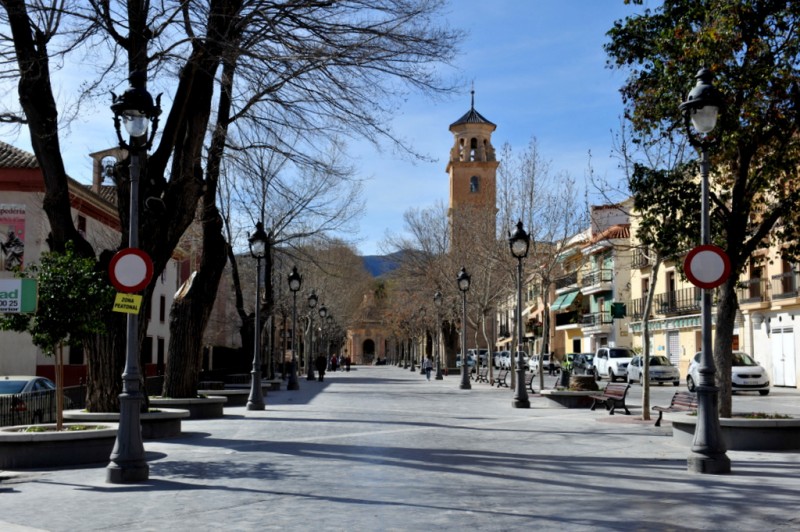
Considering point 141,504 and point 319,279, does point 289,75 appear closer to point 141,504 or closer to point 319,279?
point 141,504

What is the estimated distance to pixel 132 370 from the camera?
10.7 metres

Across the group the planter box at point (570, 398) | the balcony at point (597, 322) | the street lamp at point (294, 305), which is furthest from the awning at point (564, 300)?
the planter box at point (570, 398)

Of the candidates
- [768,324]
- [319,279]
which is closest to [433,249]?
[319,279]

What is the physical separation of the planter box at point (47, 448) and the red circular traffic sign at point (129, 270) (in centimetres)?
245

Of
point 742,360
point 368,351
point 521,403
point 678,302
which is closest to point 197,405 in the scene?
point 521,403

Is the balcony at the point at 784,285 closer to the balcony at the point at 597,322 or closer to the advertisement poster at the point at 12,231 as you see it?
the balcony at the point at 597,322

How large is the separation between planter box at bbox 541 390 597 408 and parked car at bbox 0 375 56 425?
506 inches

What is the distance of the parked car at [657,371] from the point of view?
39812 mm

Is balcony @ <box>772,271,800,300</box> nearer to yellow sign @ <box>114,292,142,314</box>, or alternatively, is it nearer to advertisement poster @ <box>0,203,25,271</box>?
advertisement poster @ <box>0,203,25,271</box>

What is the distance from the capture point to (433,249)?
49.8m

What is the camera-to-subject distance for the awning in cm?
7049

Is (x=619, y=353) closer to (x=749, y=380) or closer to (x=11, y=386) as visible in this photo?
(x=749, y=380)

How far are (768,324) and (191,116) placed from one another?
3282cm

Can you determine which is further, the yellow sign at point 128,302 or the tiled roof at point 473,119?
the tiled roof at point 473,119
